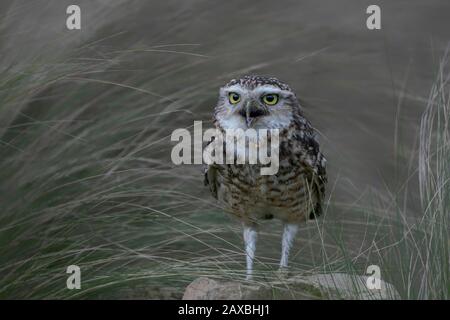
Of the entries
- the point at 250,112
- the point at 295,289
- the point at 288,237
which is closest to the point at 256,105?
the point at 250,112

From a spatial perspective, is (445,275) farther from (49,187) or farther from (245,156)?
(49,187)

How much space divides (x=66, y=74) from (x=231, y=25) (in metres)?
1.64

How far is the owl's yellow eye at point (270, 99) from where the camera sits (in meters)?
4.40

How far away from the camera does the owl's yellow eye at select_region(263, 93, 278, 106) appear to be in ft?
14.4

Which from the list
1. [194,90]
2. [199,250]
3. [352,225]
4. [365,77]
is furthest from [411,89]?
[199,250]

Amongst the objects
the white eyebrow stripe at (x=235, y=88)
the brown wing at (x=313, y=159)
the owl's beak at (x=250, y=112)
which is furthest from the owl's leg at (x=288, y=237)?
the white eyebrow stripe at (x=235, y=88)

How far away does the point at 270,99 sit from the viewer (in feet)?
14.5

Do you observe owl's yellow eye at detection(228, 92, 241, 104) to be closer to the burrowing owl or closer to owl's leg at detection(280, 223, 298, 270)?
the burrowing owl

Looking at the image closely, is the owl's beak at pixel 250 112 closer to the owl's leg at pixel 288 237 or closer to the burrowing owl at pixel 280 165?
the burrowing owl at pixel 280 165

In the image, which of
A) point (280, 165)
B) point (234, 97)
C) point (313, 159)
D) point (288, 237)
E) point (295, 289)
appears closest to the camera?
point (295, 289)

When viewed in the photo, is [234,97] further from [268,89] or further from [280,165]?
[280,165]

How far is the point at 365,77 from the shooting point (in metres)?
6.91

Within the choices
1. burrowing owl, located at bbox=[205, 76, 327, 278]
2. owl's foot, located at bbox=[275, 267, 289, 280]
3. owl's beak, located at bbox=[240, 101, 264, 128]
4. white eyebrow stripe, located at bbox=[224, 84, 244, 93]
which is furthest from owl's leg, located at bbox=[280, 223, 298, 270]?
white eyebrow stripe, located at bbox=[224, 84, 244, 93]

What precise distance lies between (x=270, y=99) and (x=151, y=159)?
1.01m
